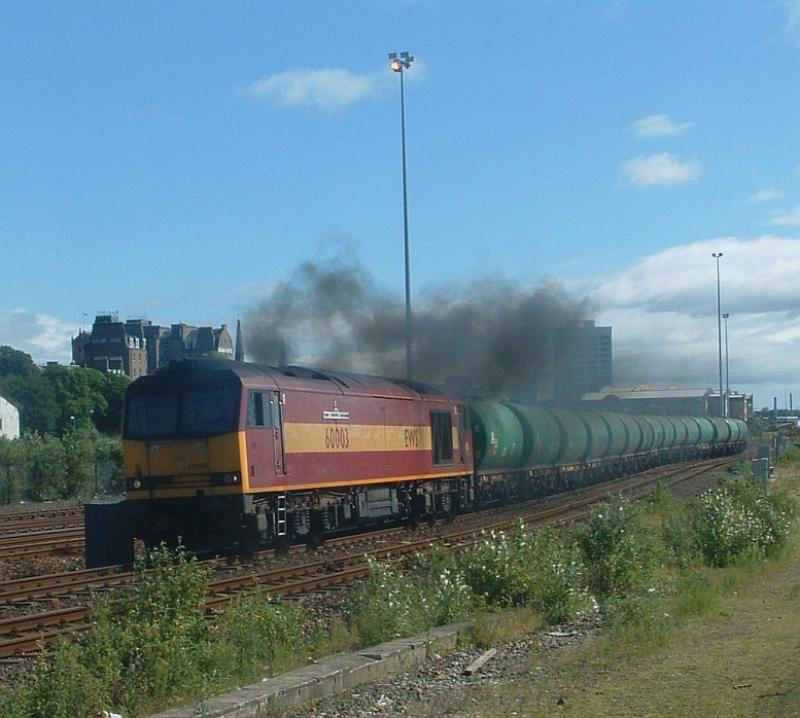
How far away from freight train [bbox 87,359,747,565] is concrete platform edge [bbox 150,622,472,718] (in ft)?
26.9

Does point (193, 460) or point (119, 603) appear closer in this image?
point (119, 603)

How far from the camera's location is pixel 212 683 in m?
9.36

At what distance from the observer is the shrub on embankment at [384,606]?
896cm

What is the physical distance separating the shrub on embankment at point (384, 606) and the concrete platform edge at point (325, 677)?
426mm

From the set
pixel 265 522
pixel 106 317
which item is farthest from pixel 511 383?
pixel 106 317

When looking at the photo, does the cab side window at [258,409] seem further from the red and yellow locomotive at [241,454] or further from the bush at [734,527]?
the bush at [734,527]

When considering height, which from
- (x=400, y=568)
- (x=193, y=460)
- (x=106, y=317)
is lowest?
(x=400, y=568)

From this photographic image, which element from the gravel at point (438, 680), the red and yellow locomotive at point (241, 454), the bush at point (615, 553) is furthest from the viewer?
the red and yellow locomotive at point (241, 454)

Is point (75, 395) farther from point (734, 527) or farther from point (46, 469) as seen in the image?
point (734, 527)

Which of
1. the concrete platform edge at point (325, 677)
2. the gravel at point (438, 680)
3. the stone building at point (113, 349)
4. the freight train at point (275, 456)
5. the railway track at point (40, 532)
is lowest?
the railway track at point (40, 532)

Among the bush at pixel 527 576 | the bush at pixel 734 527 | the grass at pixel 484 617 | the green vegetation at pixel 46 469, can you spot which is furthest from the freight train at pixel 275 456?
the green vegetation at pixel 46 469

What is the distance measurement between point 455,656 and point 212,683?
2.62 meters

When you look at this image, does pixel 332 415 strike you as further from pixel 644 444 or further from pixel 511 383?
pixel 644 444

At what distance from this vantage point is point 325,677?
912cm
